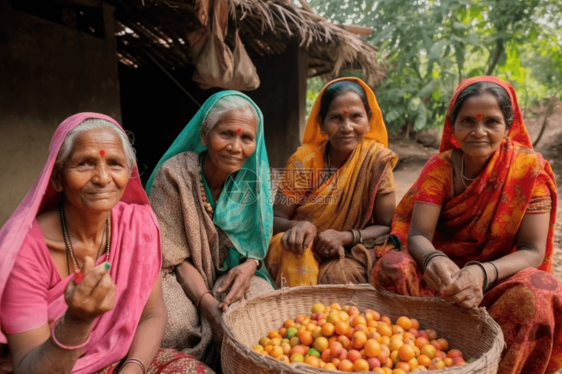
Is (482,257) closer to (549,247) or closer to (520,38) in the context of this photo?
(549,247)

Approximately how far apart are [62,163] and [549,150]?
1300cm

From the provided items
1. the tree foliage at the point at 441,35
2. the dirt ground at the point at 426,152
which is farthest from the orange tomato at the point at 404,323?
the tree foliage at the point at 441,35

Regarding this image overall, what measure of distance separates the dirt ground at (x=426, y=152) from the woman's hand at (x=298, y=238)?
17.8 feet

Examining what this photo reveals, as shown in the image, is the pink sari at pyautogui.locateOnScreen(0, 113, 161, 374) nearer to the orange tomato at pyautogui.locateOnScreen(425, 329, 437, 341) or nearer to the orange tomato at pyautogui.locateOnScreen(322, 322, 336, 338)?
the orange tomato at pyautogui.locateOnScreen(322, 322, 336, 338)

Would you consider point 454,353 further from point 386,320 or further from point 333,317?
point 333,317

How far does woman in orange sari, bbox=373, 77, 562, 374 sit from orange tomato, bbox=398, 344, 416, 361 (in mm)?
316

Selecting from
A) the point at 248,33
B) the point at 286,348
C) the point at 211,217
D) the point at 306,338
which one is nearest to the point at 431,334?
the point at 306,338

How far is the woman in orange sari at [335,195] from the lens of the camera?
9.39 ft

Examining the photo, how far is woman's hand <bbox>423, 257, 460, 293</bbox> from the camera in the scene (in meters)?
2.07

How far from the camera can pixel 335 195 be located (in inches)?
124

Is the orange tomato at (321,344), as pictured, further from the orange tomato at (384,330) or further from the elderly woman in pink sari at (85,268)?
the elderly woman in pink sari at (85,268)

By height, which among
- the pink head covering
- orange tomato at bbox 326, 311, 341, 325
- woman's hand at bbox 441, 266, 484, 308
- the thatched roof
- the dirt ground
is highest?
the thatched roof

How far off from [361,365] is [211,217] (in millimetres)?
1276

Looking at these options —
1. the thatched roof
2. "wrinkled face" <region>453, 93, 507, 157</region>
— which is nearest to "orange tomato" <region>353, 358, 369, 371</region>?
"wrinkled face" <region>453, 93, 507, 157</region>
